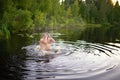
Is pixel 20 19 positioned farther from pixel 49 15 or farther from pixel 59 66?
pixel 49 15

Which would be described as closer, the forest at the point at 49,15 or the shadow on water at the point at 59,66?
the shadow on water at the point at 59,66

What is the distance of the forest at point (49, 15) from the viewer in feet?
117

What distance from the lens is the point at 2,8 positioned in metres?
33.8

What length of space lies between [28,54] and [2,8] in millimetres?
16161

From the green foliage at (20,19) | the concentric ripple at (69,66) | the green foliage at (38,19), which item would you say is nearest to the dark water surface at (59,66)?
the concentric ripple at (69,66)

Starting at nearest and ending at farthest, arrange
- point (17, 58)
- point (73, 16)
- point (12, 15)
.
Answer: point (17, 58)
point (12, 15)
point (73, 16)

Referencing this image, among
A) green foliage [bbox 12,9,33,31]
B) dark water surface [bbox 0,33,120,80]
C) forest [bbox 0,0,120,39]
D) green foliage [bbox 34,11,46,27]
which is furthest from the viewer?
green foliage [bbox 34,11,46,27]

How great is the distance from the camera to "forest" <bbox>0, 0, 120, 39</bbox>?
3575cm

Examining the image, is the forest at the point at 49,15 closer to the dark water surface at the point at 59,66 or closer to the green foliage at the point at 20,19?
the green foliage at the point at 20,19

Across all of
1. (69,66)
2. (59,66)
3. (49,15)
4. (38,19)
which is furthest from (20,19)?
(49,15)

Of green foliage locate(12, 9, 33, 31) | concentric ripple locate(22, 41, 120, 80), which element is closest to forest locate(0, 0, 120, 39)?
green foliage locate(12, 9, 33, 31)

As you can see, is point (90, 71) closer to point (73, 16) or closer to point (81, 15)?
point (73, 16)

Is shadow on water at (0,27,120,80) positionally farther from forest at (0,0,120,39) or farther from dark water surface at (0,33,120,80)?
forest at (0,0,120,39)

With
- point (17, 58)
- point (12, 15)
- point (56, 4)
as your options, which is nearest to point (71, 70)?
point (17, 58)
